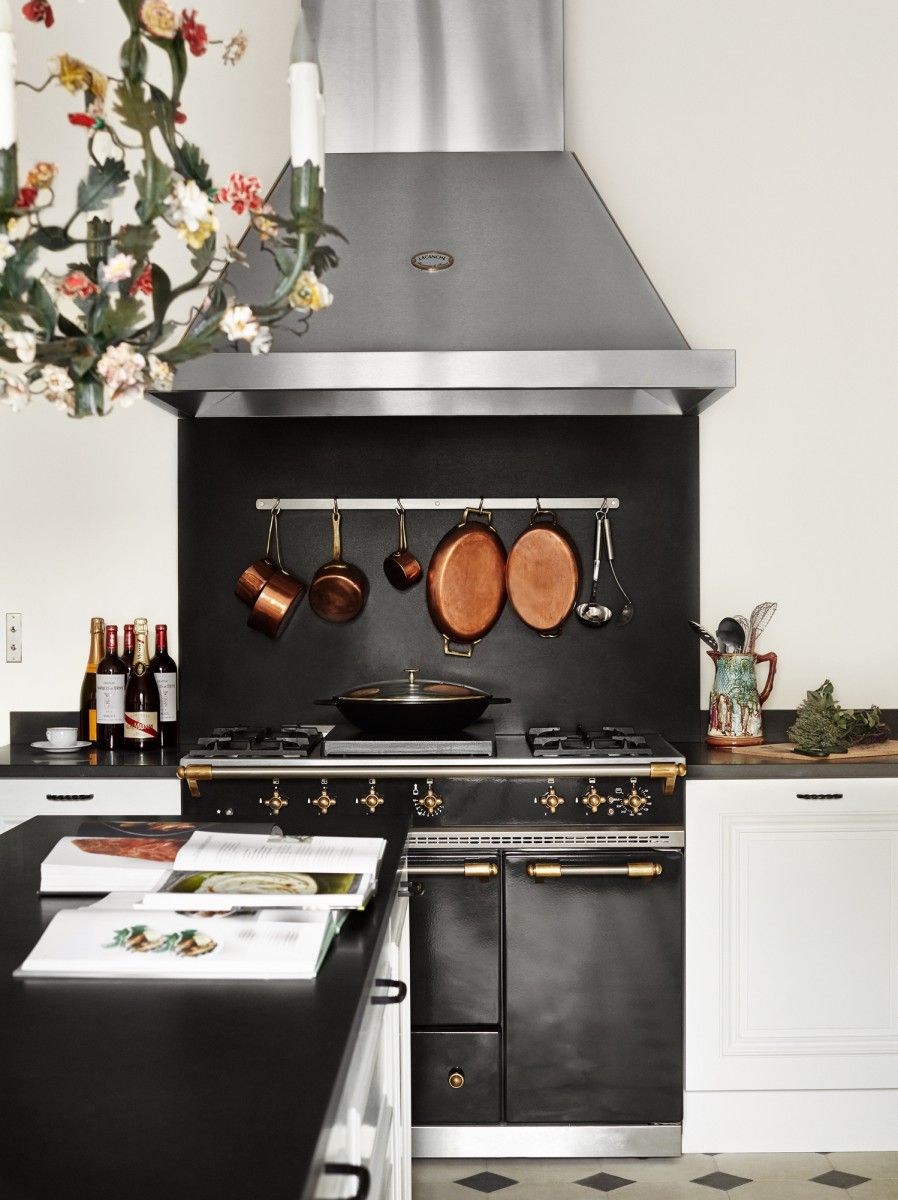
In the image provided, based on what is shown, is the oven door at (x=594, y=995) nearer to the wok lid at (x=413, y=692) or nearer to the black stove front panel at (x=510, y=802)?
the black stove front panel at (x=510, y=802)

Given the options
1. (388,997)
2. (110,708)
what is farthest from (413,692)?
(388,997)

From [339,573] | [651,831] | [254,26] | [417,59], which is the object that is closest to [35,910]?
[651,831]

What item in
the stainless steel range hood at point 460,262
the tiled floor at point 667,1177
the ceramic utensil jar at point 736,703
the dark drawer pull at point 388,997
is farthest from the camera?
the ceramic utensil jar at point 736,703

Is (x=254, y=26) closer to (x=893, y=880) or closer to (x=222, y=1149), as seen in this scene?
(x=893, y=880)

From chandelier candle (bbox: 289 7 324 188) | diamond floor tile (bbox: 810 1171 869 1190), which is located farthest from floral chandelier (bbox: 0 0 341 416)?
diamond floor tile (bbox: 810 1171 869 1190)

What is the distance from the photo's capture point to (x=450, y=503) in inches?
132

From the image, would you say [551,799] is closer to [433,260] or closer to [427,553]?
[427,553]

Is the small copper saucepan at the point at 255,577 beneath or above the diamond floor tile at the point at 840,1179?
above

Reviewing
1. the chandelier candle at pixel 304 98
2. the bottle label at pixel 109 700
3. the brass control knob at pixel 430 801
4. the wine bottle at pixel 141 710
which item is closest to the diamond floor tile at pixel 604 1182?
the brass control knob at pixel 430 801

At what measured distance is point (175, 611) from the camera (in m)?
3.43

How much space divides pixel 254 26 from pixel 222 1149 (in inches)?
128

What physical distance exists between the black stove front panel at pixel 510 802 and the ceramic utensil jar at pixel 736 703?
36cm

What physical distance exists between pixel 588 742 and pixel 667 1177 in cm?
98

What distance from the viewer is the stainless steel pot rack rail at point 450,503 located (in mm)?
3352
